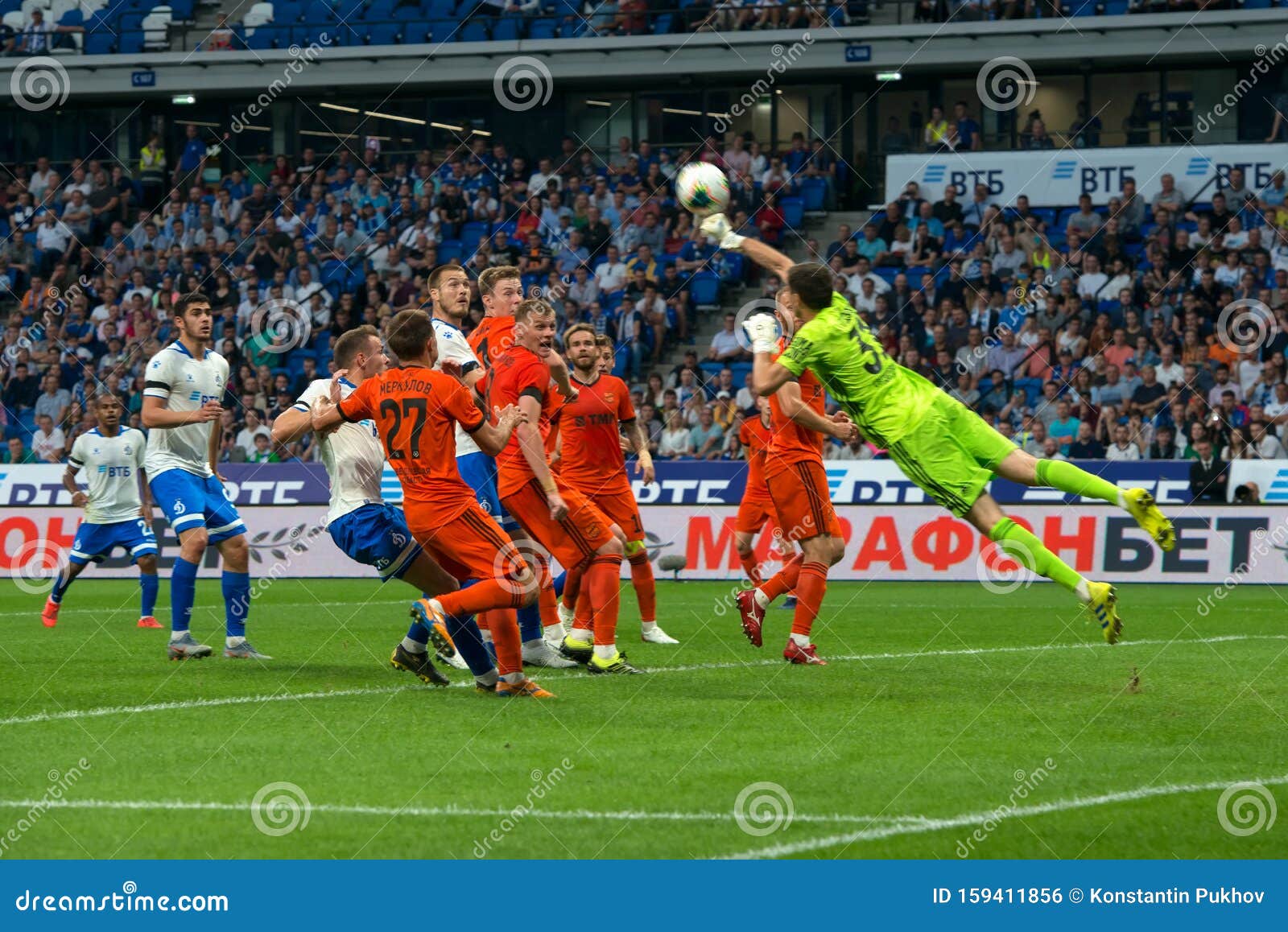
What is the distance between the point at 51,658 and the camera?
41.0 ft

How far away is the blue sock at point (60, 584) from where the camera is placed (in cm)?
1597

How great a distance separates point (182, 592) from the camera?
1210cm

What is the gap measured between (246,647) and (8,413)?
18828 mm

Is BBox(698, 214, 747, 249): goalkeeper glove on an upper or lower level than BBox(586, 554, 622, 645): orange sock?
upper

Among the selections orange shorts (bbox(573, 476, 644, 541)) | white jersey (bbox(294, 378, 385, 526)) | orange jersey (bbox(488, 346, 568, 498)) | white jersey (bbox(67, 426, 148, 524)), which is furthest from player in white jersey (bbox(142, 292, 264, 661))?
white jersey (bbox(67, 426, 148, 524))

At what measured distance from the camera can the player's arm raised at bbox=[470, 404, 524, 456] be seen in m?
9.35

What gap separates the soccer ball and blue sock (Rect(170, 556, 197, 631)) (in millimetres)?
4254

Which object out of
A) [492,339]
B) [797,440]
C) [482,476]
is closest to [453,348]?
[492,339]

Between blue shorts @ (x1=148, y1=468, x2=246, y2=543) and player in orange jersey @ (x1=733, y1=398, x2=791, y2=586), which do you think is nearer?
blue shorts @ (x1=148, y1=468, x2=246, y2=543)

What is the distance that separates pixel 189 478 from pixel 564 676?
3243 mm

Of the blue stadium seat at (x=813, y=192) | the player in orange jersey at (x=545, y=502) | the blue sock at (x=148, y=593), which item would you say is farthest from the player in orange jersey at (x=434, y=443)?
the blue stadium seat at (x=813, y=192)

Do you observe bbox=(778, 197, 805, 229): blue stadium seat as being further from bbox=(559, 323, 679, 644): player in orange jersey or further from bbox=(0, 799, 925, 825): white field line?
bbox=(0, 799, 925, 825): white field line

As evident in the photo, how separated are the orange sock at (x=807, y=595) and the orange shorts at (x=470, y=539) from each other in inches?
117

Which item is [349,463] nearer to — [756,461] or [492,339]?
[492,339]
